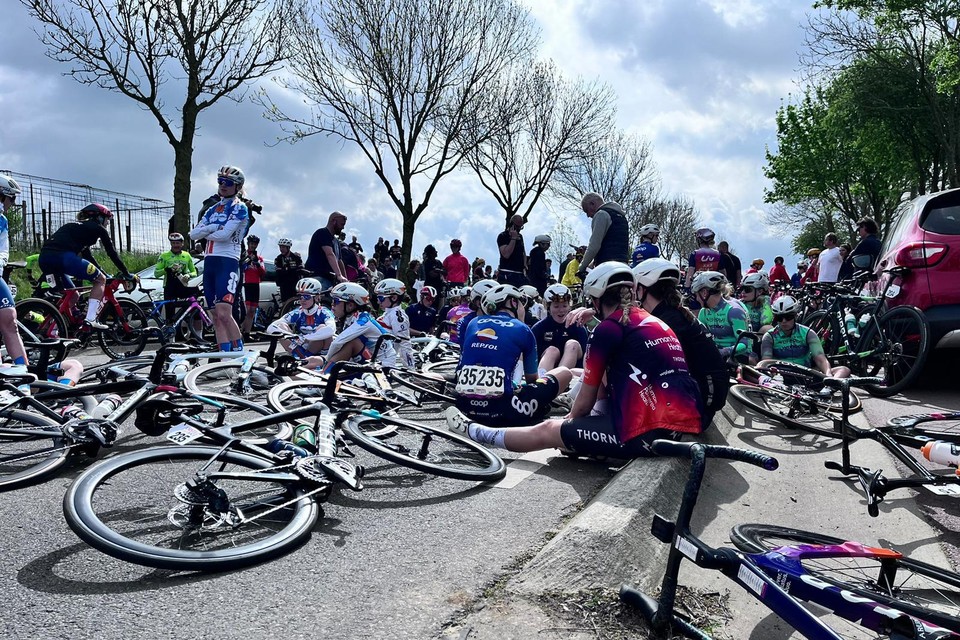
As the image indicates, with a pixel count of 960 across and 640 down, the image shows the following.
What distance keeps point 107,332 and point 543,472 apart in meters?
7.70

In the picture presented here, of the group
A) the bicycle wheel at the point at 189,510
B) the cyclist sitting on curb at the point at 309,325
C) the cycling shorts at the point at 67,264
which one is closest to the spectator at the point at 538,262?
the cyclist sitting on curb at the point at 309,325

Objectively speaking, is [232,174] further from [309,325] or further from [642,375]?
[642,375]

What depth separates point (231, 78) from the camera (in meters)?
18.0

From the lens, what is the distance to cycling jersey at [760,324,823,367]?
8.23 m

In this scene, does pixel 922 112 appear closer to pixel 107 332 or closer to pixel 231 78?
pixel 231 78

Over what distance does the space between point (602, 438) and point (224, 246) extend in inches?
209

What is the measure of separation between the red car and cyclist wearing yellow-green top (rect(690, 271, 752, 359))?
1.73 metres

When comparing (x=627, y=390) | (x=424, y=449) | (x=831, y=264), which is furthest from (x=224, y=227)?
(x=831, y=264)

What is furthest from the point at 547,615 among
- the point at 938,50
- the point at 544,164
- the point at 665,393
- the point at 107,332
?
the point at 544,164

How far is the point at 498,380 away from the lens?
609 centimetres

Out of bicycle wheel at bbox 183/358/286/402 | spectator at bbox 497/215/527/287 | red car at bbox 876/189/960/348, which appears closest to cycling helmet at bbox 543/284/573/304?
bicycle wheel at bbox 183/358/286/402

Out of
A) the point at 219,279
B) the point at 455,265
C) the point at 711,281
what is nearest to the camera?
the point at 219,279

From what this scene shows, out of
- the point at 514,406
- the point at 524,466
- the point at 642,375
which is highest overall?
the point at 642,375

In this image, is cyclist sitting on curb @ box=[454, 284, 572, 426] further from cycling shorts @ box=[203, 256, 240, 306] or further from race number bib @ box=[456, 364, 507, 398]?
cycling shorts @ box=[203, 256, 240, 306]
